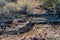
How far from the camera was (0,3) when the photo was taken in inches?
353

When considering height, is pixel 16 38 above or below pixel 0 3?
below

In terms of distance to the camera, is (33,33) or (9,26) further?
(9,26)

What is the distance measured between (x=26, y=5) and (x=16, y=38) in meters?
2.25

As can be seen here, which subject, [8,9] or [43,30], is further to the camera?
[8,9]

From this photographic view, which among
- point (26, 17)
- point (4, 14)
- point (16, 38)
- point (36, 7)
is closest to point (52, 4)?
point (36, 7)

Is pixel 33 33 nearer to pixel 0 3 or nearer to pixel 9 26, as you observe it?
pixel 9 26

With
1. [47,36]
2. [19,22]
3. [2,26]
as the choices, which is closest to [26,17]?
[19,22]

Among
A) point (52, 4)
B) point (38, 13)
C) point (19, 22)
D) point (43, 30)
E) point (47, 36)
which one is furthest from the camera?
point (52, 4)

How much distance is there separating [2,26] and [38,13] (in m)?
1.59

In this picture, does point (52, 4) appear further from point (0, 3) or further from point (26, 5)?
point (0, 3)

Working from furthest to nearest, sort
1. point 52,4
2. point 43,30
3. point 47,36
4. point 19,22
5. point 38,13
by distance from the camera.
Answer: point 52,4 < point 38,13 < point 19,22 < point 43,30 < point 47,36

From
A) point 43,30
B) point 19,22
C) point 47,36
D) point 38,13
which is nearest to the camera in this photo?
point 47,36

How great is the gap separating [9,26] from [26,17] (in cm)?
83

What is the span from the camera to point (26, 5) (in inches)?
342
